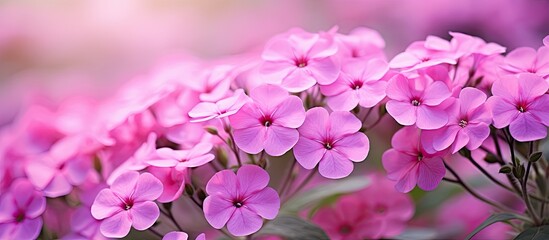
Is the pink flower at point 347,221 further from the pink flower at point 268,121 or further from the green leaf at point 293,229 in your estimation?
the pink flower at point 268,121

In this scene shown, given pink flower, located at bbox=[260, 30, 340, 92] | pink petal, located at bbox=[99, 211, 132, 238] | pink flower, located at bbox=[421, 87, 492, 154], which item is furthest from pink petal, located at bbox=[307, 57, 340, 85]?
pink petal, located at bbox=[99, 211, 132, 238]

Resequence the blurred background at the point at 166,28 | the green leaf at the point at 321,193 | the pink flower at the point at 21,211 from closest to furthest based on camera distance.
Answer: the pink flower at the point at 21,211 < the green leaf at the point at 321,193 < the blurred background at the point at 166,28

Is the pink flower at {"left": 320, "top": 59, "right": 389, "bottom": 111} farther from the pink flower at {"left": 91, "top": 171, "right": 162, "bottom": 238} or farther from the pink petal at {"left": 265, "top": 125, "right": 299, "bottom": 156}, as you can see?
the pink flower at {"left": 91, "top": 171, "right": 162, "bottom": 238}

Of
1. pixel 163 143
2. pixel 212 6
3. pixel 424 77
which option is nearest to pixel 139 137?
pixel 163 143

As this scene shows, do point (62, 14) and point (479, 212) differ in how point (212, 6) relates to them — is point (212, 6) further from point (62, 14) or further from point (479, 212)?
point (479, 212)

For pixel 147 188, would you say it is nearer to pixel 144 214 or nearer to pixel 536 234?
pixel 144 214

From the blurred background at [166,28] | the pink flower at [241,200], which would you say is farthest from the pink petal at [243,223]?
the blurred background at [166,28]
